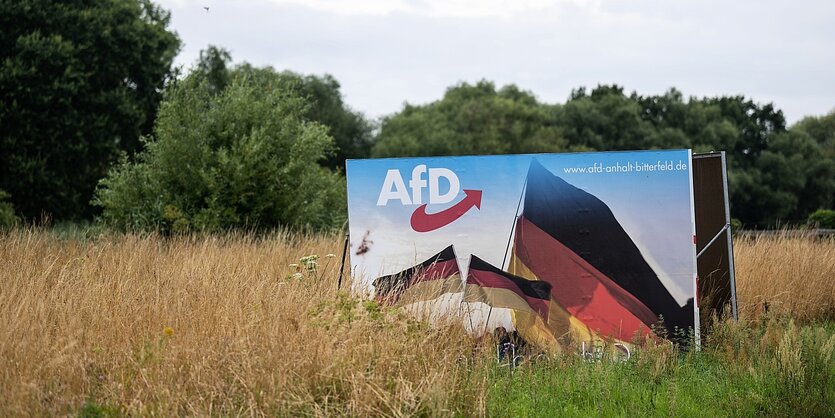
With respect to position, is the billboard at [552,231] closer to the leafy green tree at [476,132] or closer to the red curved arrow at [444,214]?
the red curved arrow at [444,214]

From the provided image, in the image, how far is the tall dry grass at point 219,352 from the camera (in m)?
6.82

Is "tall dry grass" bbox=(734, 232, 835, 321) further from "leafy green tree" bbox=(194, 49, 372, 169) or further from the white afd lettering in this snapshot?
"leafy green tree" bbox=(194, 49, 372, 169)

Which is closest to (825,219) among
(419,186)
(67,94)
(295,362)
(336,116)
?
(419,186)

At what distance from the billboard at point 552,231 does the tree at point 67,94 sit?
28621mm

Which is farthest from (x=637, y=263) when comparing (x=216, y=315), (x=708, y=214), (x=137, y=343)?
(x=137, y=343)

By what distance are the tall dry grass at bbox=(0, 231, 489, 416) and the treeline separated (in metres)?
12.0

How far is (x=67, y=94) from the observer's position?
1470 inches

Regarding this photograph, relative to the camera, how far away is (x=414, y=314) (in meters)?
9.41

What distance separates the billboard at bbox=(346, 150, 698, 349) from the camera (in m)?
10.7

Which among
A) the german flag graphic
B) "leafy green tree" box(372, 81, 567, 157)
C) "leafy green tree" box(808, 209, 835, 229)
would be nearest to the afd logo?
the german flag graphic

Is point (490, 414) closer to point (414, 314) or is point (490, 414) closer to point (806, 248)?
point (414, 314)

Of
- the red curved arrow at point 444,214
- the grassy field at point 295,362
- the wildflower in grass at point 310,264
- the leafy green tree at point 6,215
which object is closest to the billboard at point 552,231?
the red curved arrow at point 444,214

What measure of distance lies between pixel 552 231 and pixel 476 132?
60.0m

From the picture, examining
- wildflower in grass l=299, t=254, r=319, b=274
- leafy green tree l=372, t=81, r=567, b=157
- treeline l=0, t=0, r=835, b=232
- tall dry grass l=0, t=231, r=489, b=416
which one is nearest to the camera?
tall dry grass l=0, t=231, r=489, b=416
